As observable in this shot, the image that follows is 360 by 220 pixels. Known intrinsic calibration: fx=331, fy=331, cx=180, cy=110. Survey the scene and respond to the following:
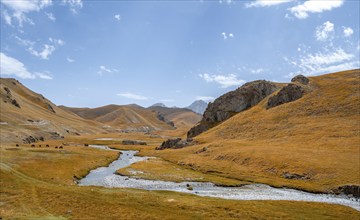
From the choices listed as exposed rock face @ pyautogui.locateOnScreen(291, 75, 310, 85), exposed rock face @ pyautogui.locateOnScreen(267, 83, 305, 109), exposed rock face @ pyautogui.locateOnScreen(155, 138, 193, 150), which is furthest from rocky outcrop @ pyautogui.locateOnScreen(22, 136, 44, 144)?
exposed rock face @ pyautogui.locateOnScreen(291, 75, 310, 85)

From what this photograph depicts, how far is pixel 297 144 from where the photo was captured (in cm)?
10831

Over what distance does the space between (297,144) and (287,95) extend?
61.0 meters

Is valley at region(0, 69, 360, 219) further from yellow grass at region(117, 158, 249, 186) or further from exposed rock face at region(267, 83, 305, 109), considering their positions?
exposed rock face at region(267, 83, 305, 109)

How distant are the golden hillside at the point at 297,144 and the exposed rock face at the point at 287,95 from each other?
4.61m

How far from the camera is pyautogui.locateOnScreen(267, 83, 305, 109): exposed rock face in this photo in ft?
528

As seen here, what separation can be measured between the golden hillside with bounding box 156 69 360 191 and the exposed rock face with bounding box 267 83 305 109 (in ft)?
15.1

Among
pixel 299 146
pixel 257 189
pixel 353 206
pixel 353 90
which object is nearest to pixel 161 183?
pixel 257 189

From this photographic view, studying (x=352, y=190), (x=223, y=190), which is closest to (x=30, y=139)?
(x=223, y=190)

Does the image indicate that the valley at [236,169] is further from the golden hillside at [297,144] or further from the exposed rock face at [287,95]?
the exposed rock face at [287,95]

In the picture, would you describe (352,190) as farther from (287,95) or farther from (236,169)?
(287,95)

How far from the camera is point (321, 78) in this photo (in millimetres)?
182625

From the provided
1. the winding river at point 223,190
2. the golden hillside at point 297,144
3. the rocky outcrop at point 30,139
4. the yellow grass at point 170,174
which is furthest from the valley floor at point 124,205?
the rocky outcrop at point 30,139

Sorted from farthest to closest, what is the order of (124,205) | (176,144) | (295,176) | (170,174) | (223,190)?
1. (176,144)
2. (170,174)
3. (295,176)
4. (223,190)
5. (124,205)

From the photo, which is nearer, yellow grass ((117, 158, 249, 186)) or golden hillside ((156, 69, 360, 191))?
golden hillside ((156, 69, 360, 191))
